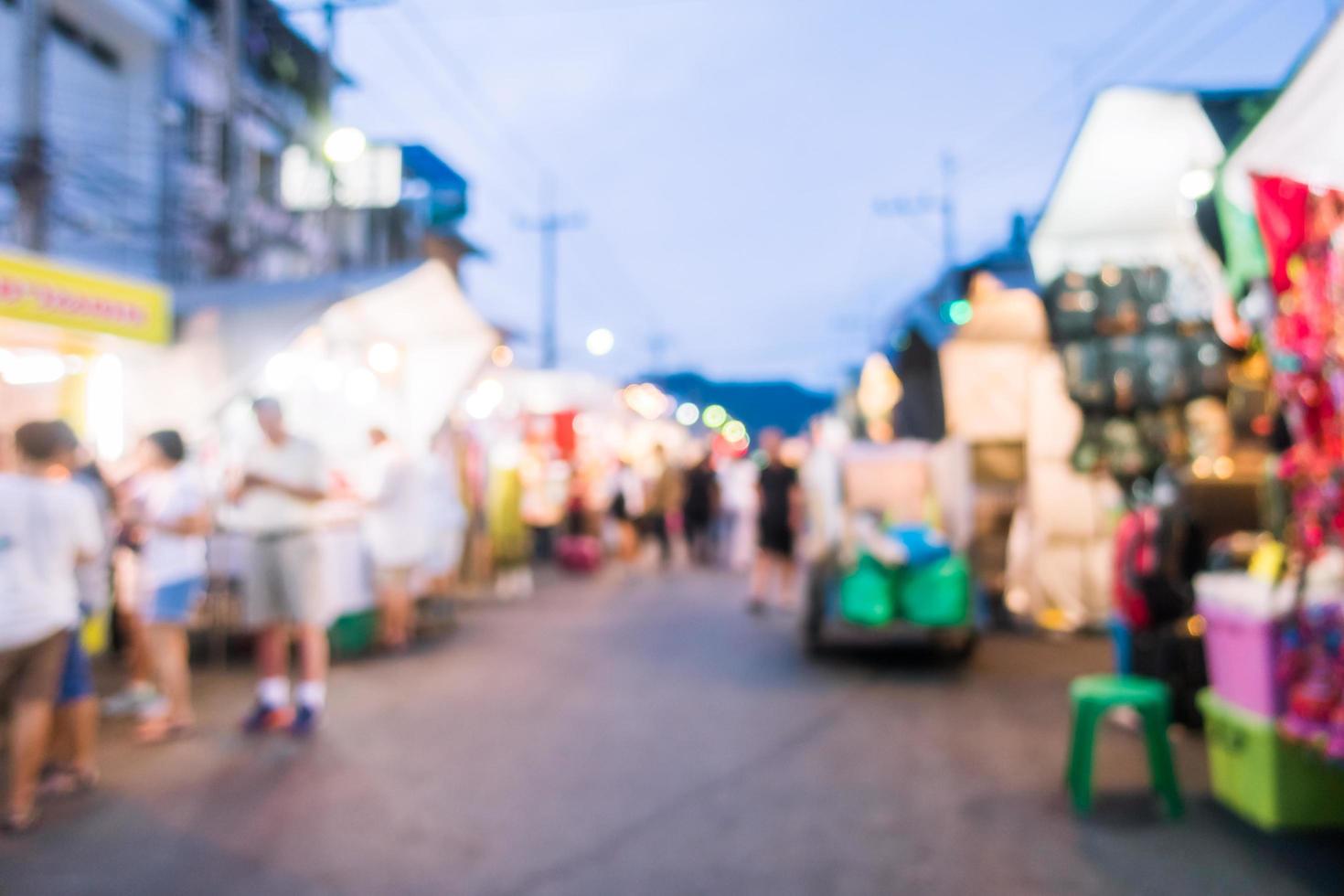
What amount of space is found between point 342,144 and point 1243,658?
42.2ft

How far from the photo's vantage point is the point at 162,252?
64.7 ft

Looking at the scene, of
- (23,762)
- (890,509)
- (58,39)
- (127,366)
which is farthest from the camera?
(58,39)

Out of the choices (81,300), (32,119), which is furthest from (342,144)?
(81,300)

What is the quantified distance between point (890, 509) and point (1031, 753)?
3.90m

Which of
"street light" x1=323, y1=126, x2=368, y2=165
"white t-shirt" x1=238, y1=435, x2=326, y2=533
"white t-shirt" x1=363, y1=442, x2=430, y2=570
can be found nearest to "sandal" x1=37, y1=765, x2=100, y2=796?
"white t-shirt" x1=238, y1=435, x2=326, y2=533

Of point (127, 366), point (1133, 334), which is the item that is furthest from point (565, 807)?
point (127, 366)

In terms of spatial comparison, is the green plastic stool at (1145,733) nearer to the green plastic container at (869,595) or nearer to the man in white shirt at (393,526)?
the green plastic container at (869,595)

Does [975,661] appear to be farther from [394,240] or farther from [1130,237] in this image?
[394,240]

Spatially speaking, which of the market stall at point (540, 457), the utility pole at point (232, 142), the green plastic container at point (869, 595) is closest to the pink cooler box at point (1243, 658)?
the green plastic container at point (869, 595)

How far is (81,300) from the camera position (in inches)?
313

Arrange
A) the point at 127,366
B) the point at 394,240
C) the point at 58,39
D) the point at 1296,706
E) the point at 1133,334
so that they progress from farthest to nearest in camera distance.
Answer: the point at 394,240
the point at 58,39
the point at 127,366
the point at 1133,334
the point at 1296,706

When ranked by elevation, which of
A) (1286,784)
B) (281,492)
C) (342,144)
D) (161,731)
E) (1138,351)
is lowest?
(161,731)

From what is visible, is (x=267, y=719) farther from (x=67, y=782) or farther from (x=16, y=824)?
(x=16, y=824)

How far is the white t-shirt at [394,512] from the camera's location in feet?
32.4
